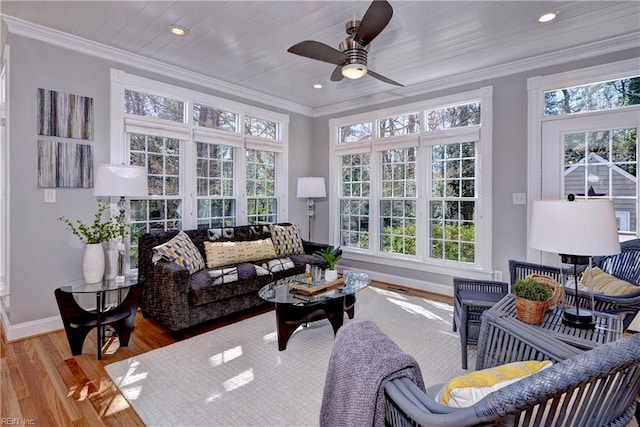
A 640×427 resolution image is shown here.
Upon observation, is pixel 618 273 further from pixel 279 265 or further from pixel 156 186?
pixel 156 186

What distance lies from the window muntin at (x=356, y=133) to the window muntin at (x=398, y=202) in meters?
0.47

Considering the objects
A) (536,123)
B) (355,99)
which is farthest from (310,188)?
(536,123)

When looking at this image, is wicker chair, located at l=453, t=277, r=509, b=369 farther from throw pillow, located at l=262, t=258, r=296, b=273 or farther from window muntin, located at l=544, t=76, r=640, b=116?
window muntin, located at l=544, t=76, r=640, b=116

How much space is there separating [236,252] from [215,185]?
1.16 metres

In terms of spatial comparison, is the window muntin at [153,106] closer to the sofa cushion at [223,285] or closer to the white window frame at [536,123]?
the sofa cushion at [223,285]

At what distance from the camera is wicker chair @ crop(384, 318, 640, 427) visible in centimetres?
79

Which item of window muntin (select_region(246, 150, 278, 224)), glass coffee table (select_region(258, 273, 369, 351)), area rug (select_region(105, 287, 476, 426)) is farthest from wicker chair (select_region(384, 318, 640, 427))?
window muntin (select_region(246, 150, 278, 224))

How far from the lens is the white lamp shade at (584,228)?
5.07 feet

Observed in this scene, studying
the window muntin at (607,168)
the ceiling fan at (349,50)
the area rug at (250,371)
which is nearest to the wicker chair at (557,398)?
the area rug at (250,371)

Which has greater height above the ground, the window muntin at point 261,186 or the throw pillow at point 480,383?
the window muntin at point 261,186

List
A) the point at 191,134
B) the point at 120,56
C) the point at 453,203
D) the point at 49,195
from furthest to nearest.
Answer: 1. the point at 453,203
2. the point at 191,134
3. the point at 120,56
4. the point at 49,195

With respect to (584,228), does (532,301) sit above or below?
below

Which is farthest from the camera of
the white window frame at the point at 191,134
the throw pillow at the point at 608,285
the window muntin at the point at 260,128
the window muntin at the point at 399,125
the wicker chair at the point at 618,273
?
the window muntin at the point at 260,128

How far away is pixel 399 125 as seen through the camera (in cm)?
485
